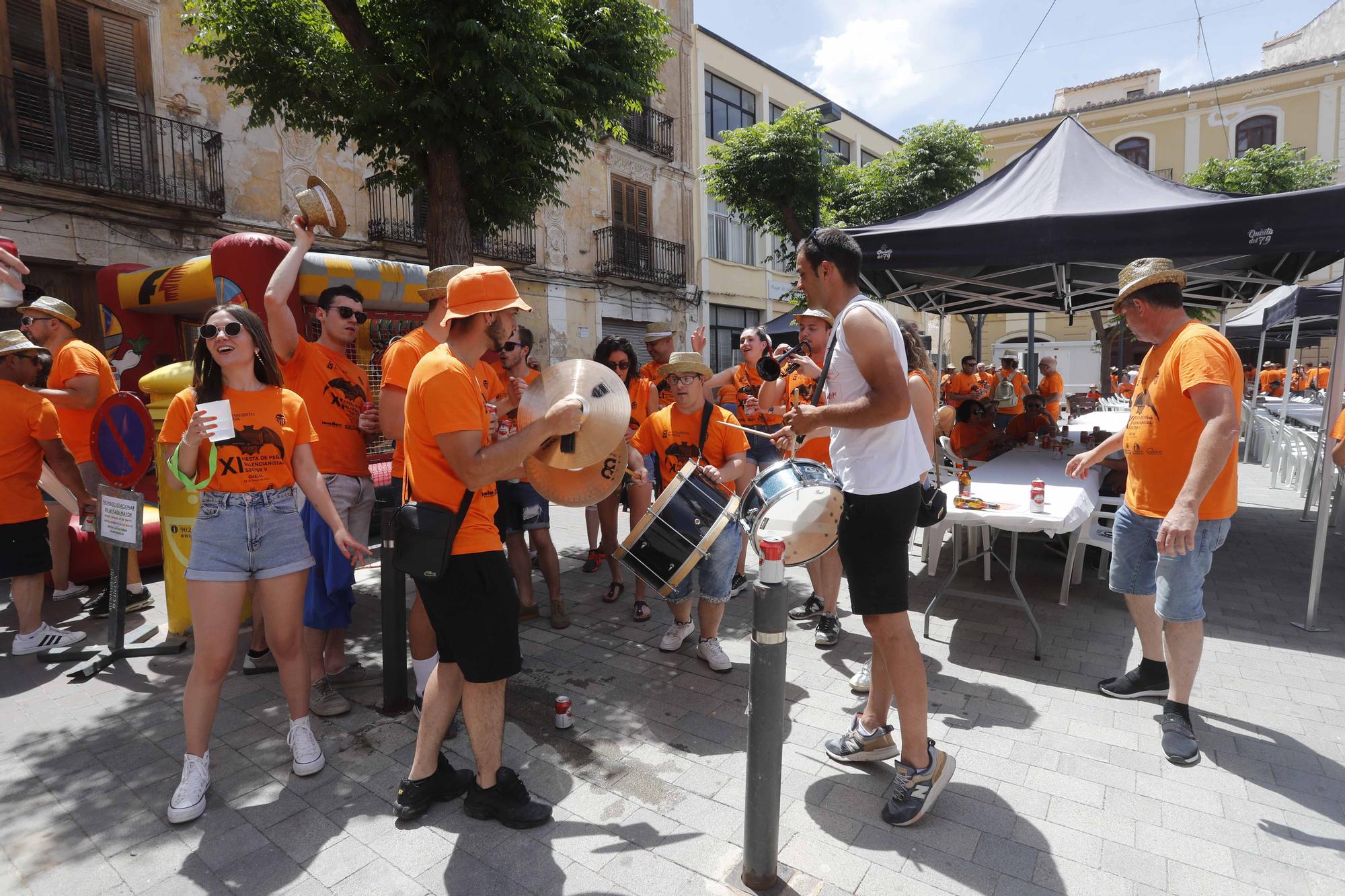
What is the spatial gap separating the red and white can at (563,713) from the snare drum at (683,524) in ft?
2.32

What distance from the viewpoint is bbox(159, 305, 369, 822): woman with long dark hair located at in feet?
8.65

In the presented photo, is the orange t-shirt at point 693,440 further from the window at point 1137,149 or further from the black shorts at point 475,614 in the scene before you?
the window at point 1137,149

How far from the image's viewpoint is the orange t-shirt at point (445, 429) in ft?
7.19

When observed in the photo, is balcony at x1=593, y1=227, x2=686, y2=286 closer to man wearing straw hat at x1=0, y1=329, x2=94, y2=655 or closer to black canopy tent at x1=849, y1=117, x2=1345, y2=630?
black canopy tent at x1=849, y1=117, x2=1345, y2=630

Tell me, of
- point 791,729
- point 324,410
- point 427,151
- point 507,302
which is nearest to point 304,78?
point 427,151

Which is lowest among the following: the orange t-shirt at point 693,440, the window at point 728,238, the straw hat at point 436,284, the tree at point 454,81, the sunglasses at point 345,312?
the orange t-shirt at point 693,440

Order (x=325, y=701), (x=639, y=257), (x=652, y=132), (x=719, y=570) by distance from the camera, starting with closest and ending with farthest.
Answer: (x=325, y=701) < (x=719, y=570) < (x=639, y=257) < (x=652, y=132)

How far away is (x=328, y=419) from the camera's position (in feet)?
11.6

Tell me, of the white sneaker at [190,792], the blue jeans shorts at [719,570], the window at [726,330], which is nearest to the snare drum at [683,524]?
the blue jeans shorts at [719,570]

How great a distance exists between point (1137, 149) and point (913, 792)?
33220mm

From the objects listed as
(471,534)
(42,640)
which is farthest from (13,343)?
(471,534)

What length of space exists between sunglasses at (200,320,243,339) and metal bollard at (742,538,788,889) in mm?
2216

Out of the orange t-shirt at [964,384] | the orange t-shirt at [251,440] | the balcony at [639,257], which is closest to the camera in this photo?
the orange t-shirt at [251,440]

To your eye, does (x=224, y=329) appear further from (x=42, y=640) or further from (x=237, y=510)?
(x=42, y=640)
